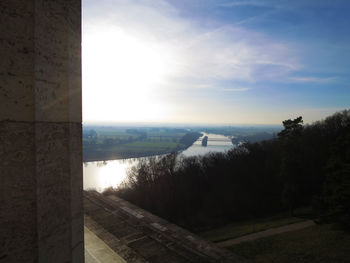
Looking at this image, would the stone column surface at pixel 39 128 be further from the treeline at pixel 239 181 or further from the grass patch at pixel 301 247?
the treeline at pixel 239 181

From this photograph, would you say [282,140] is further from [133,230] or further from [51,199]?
[51,199]

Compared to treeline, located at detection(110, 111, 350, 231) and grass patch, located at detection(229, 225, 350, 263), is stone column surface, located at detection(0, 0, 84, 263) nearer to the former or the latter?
grass patch, located at detection(229, 225, 350, 263)

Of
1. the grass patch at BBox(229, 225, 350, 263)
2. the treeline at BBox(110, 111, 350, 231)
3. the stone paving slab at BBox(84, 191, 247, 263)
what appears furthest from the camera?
the treeline at BBox(110, 111, 350, 231)

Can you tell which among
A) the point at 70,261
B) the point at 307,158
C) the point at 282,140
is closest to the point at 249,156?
the point at 307,158

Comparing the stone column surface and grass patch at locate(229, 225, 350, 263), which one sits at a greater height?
the stone column surface

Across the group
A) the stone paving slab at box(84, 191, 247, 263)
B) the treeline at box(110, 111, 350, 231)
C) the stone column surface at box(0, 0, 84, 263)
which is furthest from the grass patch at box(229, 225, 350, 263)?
the stone column surface at box(0, 0, 84, 263)

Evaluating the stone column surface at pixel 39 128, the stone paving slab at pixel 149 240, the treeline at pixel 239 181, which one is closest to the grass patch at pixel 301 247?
the treeline at pixel 239 181
